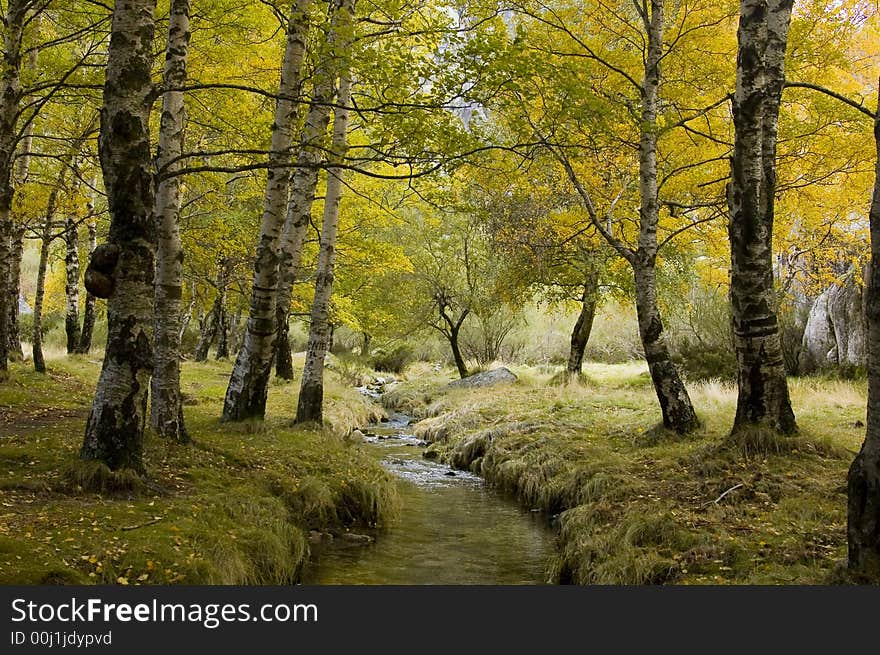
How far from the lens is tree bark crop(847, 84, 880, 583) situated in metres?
3.75

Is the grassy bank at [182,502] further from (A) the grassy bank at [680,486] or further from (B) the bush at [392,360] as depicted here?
(B) the bush at [392,360]

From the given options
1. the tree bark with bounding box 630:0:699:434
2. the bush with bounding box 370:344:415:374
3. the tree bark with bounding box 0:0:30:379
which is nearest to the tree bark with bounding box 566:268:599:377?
the tree bark with bounding box 630:0:699:434

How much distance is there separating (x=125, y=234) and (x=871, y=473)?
5642 mm

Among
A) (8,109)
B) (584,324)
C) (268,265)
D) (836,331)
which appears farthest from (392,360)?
(8,109)

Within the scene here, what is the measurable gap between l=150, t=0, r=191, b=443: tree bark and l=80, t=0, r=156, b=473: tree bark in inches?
76.4

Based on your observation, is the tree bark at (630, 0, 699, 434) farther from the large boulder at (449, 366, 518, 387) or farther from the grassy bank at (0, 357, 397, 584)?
the large boulder at (449, 366, 518, 387)

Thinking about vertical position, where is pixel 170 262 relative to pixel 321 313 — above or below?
above

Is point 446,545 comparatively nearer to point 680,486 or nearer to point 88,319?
point 680,486

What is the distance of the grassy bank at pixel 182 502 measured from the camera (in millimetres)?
4168

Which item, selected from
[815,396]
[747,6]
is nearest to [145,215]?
[747,6]

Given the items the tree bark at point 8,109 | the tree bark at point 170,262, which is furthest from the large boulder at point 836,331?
the tree bark at point 8,109

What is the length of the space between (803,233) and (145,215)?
57.8 feet

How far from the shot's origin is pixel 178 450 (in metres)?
7.03

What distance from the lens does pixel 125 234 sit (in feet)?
17.1
